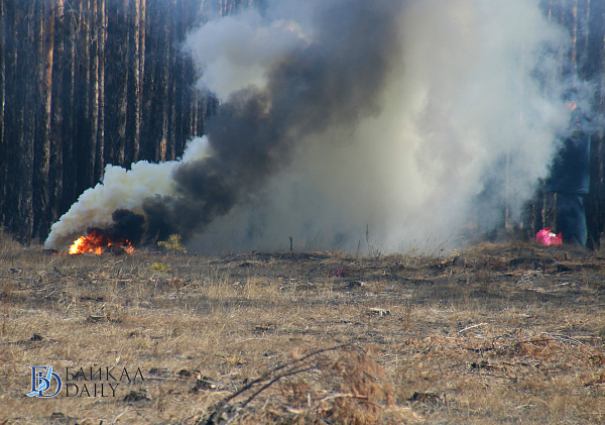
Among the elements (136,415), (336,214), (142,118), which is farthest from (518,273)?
(142,118)

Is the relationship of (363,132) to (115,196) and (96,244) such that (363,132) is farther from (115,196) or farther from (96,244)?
(96,244)

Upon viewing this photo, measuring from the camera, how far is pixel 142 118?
70.4ft

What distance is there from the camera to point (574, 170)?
18672 millimetres

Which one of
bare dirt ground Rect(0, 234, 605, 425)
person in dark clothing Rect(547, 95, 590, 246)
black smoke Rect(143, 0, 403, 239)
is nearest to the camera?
bare dirt ground Rect(0, 234, 605, 425)

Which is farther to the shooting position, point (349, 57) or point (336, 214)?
point (336, 214)

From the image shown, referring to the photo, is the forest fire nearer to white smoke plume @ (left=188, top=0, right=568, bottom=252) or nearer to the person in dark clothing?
white smoke plume @ (left=188, top=0, right=568, bottom=252)

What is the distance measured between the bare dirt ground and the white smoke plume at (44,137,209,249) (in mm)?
2383

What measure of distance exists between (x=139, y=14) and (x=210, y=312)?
46.7 feet

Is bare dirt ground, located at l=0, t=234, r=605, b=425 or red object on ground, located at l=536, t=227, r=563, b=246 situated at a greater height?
red object on ground, located at l=536, t=227, r=563, b=246

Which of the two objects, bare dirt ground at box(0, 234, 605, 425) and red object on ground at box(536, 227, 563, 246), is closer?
bare dirt ground at box(0, 234, 605, 425)

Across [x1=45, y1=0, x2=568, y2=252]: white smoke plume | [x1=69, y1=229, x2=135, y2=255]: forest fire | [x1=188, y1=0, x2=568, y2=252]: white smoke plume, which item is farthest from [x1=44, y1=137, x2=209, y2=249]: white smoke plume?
[x1=188, y1=0, x2=568, y2=252]: white smoke plume

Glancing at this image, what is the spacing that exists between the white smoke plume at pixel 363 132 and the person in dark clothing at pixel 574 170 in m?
0.34

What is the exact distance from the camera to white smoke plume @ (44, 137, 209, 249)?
17.1m

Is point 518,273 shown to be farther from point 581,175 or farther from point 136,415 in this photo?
point 136,415
